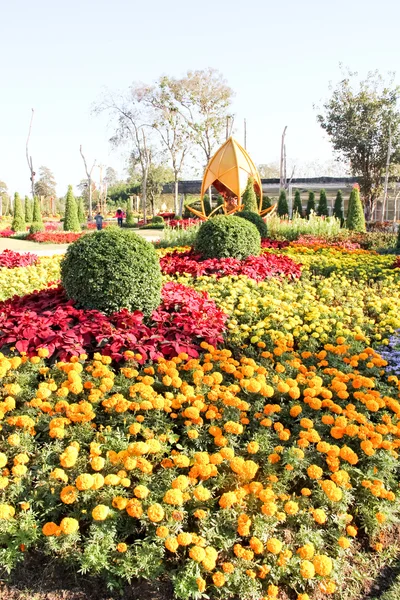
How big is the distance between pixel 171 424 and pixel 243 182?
15538 millimetres

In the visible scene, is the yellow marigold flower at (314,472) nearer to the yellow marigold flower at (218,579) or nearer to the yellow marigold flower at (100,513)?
the yellow marigold flower at (218,579)

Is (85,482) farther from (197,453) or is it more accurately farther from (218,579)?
(218,579)

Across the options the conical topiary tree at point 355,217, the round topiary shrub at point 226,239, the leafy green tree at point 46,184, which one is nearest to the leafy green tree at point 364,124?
the conical topiary tree at point 355,217

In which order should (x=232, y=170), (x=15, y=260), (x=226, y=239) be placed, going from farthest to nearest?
(x=232, y=170) < (x=15, y=260) < (x=226, y=239)

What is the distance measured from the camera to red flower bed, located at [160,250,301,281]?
7.03 meters

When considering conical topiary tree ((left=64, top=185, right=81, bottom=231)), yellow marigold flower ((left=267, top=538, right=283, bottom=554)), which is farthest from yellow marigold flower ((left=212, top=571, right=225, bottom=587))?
conical topiary tree ((left=64, top=185, right=81, bottom=231))

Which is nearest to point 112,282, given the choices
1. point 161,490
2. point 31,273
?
point 161,490

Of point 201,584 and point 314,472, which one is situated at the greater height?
point 314,472

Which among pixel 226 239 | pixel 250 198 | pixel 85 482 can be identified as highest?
pixel 250 198

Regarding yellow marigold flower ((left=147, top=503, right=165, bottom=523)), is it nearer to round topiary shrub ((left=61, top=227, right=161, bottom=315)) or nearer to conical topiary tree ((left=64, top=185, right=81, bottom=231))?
round topiary shrub ((left=61, top=227, right=161, bottom=315))

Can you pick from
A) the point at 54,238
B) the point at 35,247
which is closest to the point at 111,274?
the point at 35,247

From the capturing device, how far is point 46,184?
6719 cm

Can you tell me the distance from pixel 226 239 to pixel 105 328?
4.42 m

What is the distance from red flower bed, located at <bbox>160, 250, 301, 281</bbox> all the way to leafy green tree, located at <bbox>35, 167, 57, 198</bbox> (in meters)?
61.5
